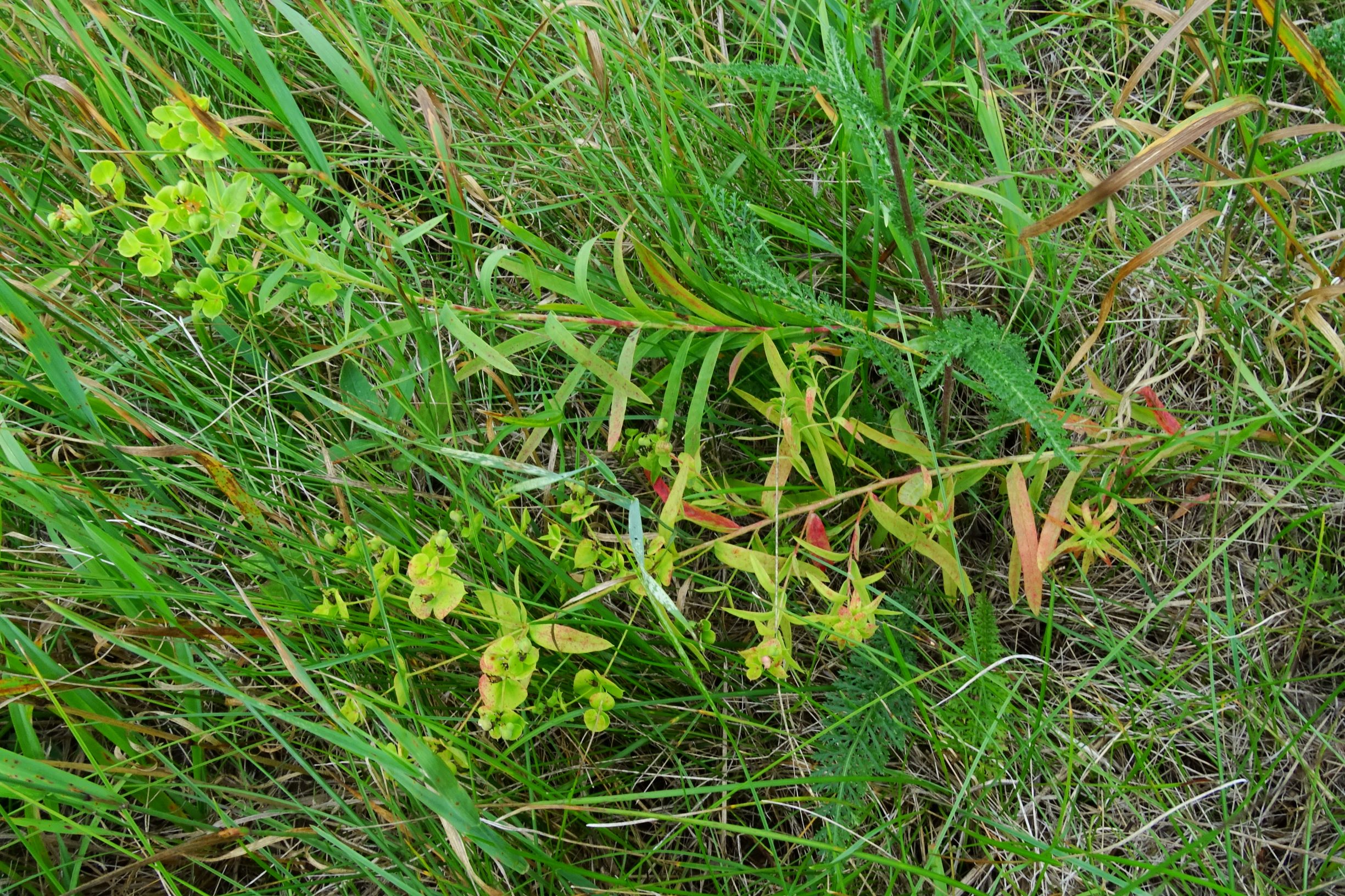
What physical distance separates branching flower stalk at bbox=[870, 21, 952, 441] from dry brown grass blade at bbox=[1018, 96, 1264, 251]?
5.8 inches

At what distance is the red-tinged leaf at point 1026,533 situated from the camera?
4.07ft

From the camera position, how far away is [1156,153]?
1.03m

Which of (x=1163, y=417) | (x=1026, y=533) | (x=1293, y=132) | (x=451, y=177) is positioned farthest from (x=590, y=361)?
(x=1293, y=132)

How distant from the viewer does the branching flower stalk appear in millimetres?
1016

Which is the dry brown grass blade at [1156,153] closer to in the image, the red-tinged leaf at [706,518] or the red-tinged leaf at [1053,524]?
the red-tinged leaf at [1053,524]

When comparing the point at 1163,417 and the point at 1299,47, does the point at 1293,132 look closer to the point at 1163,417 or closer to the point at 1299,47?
the point at 1299,47

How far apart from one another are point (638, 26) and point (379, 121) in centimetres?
68

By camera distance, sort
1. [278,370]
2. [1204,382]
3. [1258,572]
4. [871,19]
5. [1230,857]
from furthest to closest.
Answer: [278,370] → [1204,382] → [1258,572] → [1230,857] → [871,19]

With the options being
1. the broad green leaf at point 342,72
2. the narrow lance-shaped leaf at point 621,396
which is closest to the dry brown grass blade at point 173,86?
the broad green leaf at point 342,72

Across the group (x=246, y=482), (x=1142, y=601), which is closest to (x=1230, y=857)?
(x=1142, y=601)

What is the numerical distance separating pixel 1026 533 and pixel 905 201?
478 millimetres

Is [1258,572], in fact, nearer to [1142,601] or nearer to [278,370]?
[1142,601]

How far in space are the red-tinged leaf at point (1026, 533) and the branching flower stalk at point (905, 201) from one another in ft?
0.54

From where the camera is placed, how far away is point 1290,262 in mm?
1492
